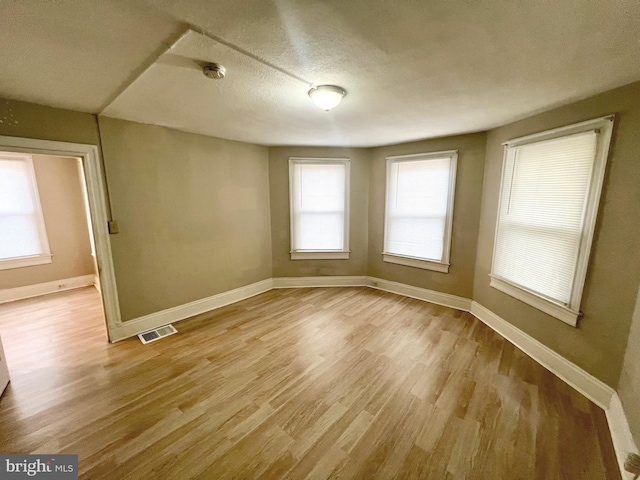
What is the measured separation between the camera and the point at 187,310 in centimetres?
333

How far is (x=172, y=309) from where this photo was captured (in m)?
3.19

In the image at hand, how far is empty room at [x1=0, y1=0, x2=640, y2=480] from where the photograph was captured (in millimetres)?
1326

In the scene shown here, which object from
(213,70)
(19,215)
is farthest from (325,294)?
(19,215)

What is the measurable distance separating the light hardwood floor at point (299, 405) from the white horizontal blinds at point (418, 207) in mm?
1249

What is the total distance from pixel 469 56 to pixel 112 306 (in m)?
3.90

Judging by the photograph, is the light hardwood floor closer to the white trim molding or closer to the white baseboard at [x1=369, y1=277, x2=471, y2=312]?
the white baseboard at [x1=369, y1=277, x2=471, y2=312]

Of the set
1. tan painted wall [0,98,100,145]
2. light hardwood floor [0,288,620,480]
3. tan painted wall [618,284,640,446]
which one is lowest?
light hardwood floor [0,288,620,480]

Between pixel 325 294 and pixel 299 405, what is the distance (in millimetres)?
2245

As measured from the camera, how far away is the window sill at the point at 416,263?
3600 millimetres

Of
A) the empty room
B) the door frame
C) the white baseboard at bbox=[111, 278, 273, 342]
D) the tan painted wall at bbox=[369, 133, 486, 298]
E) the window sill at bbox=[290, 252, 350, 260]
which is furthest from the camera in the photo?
the window sill at bbox=[290, 252, 350, 260]

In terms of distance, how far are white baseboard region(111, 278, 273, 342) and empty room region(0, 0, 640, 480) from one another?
32 mm

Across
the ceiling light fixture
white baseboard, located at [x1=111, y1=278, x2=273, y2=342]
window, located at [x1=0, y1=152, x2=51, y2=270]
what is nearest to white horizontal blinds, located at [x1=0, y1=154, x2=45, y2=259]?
window, located at [x1=0, y1=152, x2=51, y2=270]

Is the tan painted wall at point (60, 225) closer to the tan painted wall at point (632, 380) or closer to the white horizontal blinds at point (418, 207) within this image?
the white horizontal blinds at point (418, 207)

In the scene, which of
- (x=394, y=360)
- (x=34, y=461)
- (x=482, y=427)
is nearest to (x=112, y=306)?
(x=34, y=461)
